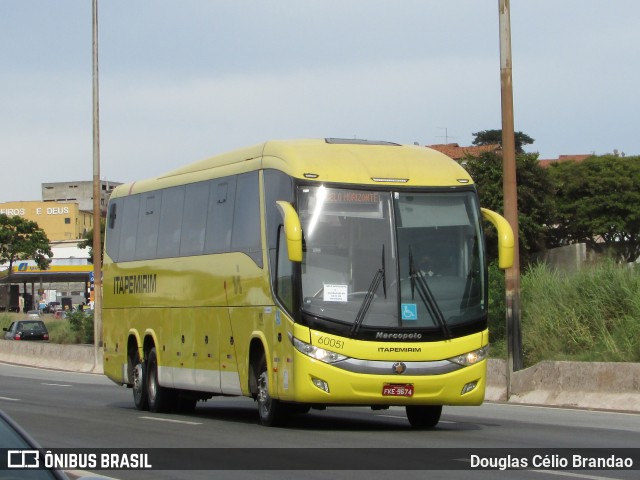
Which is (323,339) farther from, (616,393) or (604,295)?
(604,295)

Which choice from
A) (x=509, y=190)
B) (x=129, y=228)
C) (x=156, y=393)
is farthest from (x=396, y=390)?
(x=129, y=228)

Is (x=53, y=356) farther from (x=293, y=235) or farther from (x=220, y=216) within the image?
(x=293, y=235)

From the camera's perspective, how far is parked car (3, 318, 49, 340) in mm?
59812

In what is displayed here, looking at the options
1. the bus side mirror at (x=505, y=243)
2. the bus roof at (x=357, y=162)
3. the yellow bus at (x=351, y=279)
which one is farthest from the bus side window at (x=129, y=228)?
the bus side mirror at (x=505, y=243)

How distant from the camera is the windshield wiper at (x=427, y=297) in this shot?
50.3 feet

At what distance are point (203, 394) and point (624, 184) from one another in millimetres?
62543

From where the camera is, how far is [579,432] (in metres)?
15.5

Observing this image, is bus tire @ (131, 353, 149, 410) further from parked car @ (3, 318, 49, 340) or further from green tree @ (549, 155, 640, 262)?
green tree @ (549, 155, 640, 262)

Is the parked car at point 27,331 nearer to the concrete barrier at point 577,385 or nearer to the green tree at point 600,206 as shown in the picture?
the green tree at point 600,206

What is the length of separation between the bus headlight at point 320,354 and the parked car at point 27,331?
46.7 metres

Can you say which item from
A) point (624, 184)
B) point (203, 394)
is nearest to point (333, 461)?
point (203, 394)

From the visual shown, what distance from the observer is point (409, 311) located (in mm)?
15227

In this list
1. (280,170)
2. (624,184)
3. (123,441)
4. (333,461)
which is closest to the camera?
(333,461)

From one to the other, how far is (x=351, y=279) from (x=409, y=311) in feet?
2.70
